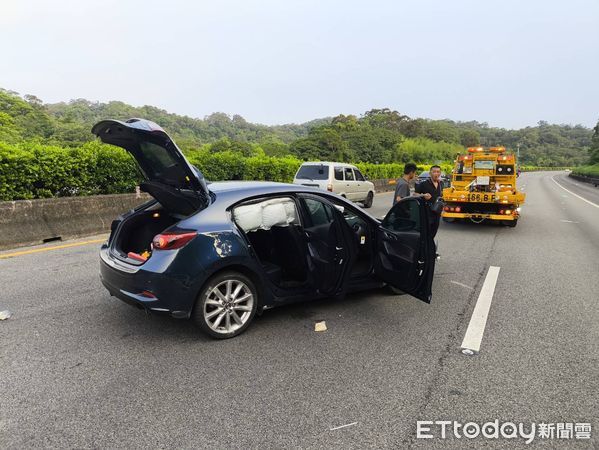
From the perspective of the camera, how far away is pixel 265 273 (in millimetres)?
4051

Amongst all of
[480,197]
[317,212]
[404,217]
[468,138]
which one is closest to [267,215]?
[317,212]

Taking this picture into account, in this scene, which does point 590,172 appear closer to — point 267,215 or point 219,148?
point 219,148

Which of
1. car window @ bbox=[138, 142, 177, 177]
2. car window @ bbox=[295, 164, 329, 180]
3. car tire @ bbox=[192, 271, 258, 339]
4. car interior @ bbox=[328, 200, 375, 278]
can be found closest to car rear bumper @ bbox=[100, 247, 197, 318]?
car tire @ bbox=[192, 271, 258, 339]

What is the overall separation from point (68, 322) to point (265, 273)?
205cm

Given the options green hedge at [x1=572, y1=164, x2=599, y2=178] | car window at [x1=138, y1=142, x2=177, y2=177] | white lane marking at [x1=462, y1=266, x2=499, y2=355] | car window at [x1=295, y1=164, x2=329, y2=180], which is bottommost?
green hedge at [x1=572, y1=164, x2=599, y2=178]

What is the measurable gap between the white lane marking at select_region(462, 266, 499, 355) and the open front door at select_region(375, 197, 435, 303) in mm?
521

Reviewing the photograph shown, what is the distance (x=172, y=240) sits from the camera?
3611mm

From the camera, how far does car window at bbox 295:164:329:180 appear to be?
48.7 ft

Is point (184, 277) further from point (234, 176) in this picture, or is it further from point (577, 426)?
point (234, 176)

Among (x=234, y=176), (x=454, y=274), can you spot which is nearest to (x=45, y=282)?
(x=454, y=274)

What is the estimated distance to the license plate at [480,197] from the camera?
1050 centimetres

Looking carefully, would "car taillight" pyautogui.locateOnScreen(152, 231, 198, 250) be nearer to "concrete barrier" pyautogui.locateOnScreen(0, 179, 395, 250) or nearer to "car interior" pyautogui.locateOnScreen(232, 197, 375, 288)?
"car interior" pyautogui.locateOnScreen(232, 197, 375, 288)

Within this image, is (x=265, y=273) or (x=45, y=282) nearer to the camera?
(x=265, y=273)

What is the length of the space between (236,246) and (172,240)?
1.85ft
